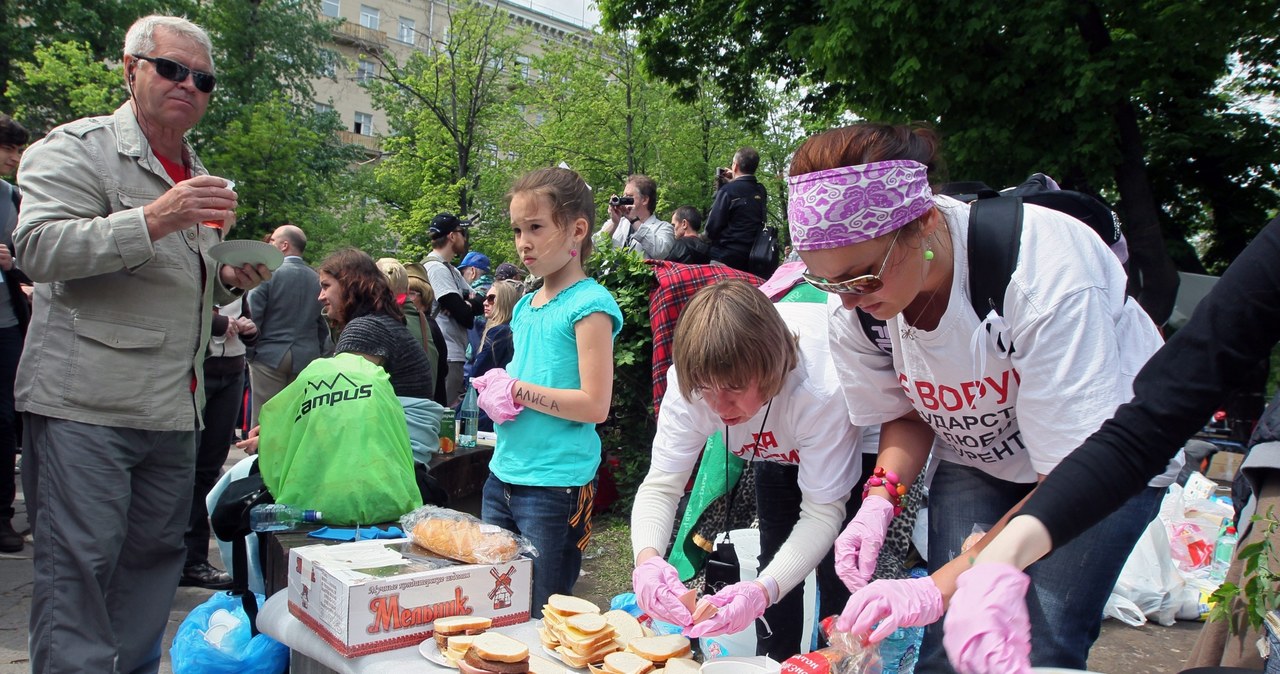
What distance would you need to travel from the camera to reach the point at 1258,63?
9422 mm

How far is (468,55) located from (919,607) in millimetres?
18970

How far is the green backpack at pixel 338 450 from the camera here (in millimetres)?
2631

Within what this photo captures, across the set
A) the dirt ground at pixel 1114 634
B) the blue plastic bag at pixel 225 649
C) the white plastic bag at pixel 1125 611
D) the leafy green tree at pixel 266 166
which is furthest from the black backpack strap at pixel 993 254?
the leafy green tree at pixel 266 166

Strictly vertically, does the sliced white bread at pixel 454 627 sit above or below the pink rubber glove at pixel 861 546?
below

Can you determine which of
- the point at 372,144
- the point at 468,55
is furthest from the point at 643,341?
the point at 372,144

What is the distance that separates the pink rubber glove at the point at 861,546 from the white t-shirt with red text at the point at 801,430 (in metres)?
0.15

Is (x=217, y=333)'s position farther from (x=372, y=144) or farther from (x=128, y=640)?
(x=372, y=144)

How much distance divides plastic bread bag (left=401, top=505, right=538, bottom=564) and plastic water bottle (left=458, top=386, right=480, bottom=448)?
2930mm

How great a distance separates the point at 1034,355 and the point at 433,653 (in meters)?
1.41

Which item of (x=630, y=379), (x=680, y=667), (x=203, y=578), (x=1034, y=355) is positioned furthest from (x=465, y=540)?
(x=630, y=379)

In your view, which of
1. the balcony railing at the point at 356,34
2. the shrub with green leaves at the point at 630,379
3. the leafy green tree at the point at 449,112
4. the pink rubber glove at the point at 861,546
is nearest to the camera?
the pink rubber glove at the point at 861,546

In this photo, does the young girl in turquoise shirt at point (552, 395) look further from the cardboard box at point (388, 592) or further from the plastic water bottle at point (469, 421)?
the plastic water bottle at point (469, 421)

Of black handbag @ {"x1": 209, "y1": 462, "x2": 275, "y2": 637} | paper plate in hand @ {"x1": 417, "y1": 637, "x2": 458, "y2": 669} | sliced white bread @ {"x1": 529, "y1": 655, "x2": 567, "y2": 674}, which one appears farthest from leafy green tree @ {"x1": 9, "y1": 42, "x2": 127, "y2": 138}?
sliced white bread @ {"x1": 529, "y1": 655, "x2": 567, "y2": 674}

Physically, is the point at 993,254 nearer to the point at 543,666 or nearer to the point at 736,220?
the point at 543,666
